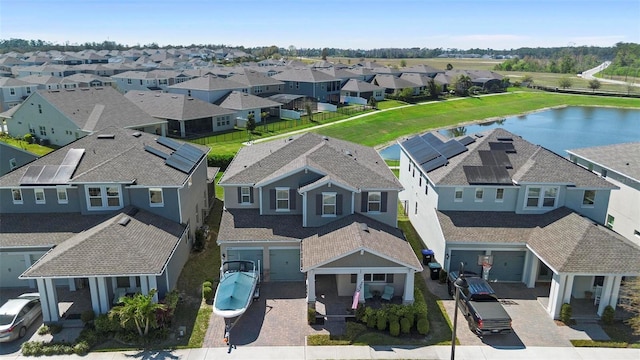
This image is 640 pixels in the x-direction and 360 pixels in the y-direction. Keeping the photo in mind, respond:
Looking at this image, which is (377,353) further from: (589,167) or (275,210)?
(589,167)

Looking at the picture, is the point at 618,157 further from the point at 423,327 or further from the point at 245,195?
the point at 245,195

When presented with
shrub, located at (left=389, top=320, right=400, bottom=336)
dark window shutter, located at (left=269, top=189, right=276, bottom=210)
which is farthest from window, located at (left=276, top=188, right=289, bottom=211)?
shrub, located at (left=389, top=320, right=400, bottom=336)

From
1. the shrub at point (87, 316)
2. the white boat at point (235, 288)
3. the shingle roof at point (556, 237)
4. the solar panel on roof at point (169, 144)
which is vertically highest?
the solar panel on roof at point (169, 144)

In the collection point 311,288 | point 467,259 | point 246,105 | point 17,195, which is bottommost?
point 467,259

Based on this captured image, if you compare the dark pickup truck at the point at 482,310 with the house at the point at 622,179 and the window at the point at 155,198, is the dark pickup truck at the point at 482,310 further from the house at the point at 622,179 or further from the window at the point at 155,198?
the window at the point at 155,198

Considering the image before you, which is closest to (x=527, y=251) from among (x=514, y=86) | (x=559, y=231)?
(x=559, y=231)

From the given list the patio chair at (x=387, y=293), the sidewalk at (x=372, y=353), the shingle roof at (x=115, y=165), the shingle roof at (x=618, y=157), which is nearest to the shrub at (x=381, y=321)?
the sidewalk at (x=372, y=353)

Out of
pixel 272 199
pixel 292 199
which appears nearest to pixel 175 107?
pixel 272 199
